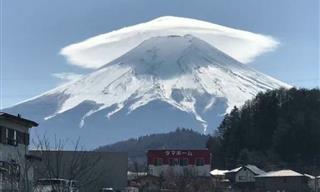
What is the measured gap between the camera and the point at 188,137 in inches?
6855

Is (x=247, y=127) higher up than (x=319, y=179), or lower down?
higher up

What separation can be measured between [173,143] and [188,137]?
8.34 meters

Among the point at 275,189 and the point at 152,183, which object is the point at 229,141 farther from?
the point at 152,183

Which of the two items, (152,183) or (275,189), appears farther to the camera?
(275,189)

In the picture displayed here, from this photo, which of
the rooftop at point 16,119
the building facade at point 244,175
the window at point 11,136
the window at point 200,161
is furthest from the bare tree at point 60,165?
the window at point 200,161

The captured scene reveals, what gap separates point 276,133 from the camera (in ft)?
287

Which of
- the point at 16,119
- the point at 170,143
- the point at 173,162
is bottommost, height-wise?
the point at 173,162

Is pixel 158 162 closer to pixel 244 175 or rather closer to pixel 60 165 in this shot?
pixel 244 175

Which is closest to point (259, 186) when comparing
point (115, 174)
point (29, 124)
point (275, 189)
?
point (275, 189)

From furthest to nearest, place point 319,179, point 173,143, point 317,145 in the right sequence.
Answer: point 173,143, point 317,145, point 319,179

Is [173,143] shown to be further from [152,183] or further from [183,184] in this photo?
[183,184]

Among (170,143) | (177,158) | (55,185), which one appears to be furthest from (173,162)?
(55,185)

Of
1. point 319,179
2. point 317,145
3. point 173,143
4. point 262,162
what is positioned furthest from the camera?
point 173,143

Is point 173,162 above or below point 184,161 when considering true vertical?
below
